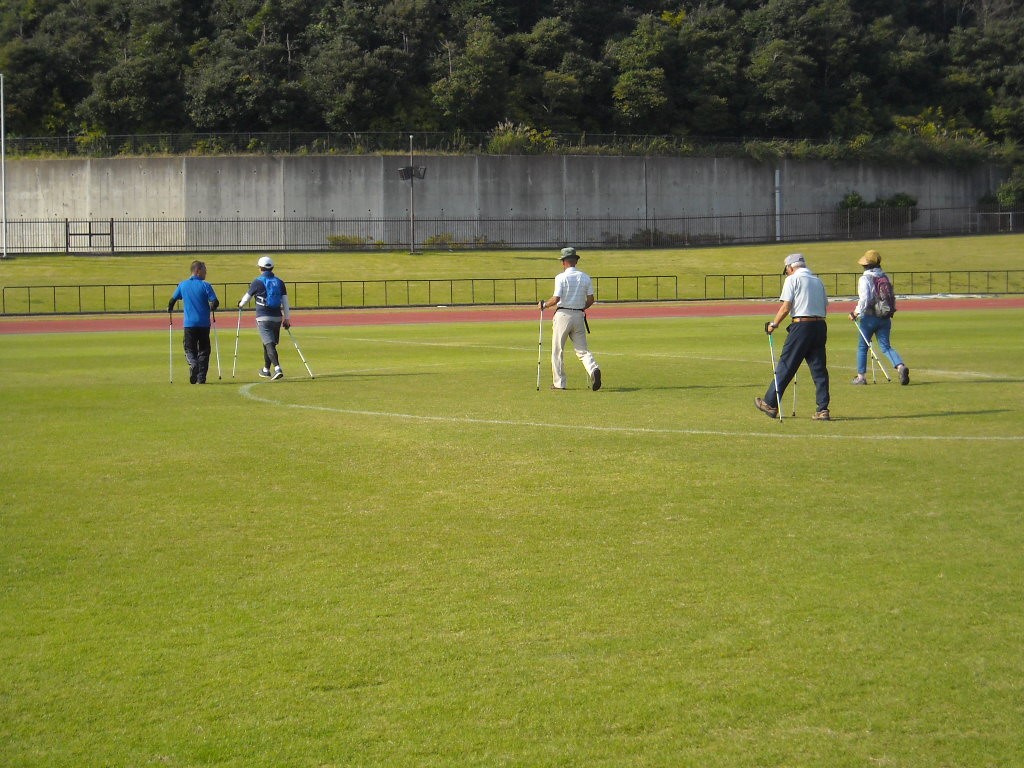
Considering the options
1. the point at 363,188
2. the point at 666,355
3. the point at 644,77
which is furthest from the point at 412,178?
the point at 666,355

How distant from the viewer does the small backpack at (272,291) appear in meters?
20.8

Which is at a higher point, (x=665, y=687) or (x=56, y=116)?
(x=56, y=116)

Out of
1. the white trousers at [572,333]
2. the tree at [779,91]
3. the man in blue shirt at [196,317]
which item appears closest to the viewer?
the white trousers at [572,333]

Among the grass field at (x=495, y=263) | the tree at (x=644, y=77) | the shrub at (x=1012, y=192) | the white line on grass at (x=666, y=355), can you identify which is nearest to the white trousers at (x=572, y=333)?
the white line on grass at (x=666, y=355)

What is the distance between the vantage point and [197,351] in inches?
807

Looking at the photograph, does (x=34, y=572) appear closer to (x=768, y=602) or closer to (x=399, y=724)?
(x=399, y=724)

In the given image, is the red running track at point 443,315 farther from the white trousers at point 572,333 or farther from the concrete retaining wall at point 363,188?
the white trousers at point 572,333

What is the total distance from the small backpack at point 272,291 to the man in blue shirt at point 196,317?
0.87 meters

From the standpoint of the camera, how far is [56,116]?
81688mm

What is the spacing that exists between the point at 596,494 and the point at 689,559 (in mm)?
2389

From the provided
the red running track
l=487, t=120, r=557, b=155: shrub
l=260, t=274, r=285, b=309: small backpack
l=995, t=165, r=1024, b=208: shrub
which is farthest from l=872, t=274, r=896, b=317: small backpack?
l=995, t=165, r=1024, b=208: shrub

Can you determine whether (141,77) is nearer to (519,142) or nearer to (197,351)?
(519,142)

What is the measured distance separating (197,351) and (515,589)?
14120 millimetres

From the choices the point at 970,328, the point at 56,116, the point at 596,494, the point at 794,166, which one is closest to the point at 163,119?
the point at 56,116
